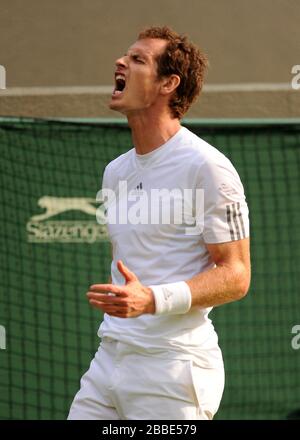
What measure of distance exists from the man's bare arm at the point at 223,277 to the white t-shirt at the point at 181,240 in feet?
0.13

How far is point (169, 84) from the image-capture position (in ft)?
12.8

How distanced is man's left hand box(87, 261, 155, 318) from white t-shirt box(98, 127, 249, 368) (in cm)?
31

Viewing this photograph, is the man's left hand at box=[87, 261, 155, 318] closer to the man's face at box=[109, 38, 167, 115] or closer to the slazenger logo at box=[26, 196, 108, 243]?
the man's face at box=[109, 38, 167, 115]

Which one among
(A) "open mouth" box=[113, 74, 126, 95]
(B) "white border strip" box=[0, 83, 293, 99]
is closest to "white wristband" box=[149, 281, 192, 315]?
(A) "open mouth" box=[113, 74, 126, 95]

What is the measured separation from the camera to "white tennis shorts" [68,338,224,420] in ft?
11.5

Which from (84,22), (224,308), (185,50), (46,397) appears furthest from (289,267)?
(185,50)

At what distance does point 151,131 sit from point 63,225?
130 inches

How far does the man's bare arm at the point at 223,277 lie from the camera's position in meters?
3.42

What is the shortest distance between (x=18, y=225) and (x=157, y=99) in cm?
329

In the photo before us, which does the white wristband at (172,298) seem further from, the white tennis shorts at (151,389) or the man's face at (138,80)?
the man's face at (138,80)

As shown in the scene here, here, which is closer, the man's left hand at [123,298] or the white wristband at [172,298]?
the man's left hand at [123,298]

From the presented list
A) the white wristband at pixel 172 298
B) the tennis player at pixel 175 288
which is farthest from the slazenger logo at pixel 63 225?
the white wristband at pixel 172 298

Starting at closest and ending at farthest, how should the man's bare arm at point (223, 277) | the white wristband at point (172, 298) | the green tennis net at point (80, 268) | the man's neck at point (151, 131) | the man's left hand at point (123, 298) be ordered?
the man's left hand at point (123, 298) → the white wristband at point (172, 298) → the man's bare arm at point (223, 277) → the man's neck at point (151, 131) → the green tennis net at point (80, 268)

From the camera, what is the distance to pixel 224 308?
709cm
